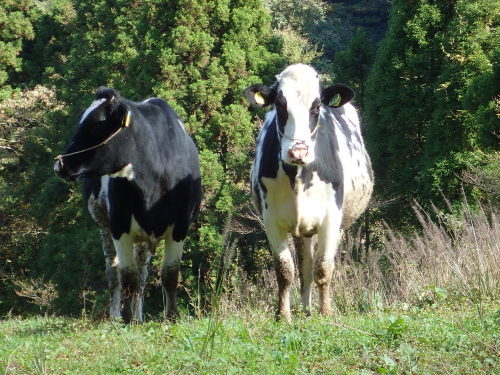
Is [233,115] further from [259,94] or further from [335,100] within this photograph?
[259,94]

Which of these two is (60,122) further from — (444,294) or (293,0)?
(444,294)

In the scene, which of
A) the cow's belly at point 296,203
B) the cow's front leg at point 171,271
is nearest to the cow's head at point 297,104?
the cow's belly at point 296,203

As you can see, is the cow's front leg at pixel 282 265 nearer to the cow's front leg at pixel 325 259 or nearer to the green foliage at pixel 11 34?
the cow's front leg at pixel 325 259

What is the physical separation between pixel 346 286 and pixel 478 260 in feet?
6.28

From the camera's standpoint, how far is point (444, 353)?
6.09 meters

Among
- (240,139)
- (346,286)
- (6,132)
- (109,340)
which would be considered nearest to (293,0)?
(6,132)

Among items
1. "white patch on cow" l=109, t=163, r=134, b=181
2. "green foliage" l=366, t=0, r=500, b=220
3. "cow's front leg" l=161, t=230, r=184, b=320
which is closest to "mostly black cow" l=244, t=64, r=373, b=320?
"cow's front leg" l=161, t=230, r=184, b=320

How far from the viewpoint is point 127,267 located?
9719 mm

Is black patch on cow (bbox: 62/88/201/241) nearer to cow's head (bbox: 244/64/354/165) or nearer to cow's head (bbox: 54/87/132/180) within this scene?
cow's head (bbox: 54/87/132/180)

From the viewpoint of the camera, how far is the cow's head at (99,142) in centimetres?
903

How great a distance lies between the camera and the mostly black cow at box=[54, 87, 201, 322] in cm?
916

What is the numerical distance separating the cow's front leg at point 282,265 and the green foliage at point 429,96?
14.3 metres

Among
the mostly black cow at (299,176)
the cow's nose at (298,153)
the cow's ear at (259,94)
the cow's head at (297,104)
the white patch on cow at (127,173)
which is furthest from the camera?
the white patch on cow at (127,173)

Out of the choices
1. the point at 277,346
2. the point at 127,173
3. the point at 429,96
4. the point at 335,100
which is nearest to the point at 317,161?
the point at 335,100
